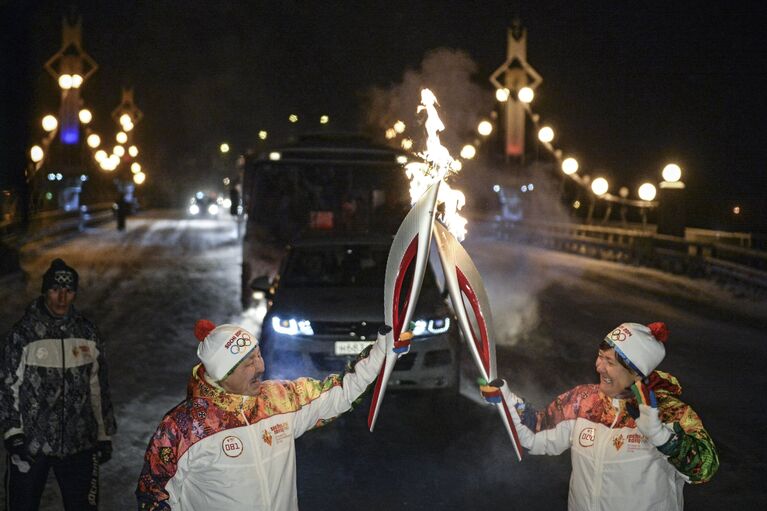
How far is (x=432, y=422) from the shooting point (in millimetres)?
7680

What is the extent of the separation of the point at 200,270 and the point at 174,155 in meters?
72.7

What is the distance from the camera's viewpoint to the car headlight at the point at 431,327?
311 inches

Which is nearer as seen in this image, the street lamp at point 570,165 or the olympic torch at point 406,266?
the olympic torch at point 406,266

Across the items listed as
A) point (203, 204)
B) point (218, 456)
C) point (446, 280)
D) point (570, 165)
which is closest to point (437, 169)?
point (446, 280)

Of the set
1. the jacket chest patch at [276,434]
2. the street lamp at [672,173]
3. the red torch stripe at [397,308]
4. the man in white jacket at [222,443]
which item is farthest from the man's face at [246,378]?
the street lamp at [672,173]

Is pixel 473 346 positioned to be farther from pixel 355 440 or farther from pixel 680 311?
pixel 680 311

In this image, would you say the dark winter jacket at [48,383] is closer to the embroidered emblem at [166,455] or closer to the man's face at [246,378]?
the embroidered emblem at [166,455]

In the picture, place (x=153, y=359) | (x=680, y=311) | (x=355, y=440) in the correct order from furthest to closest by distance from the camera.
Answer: (x=680, y=311) < (x=153, y=359) < (x=355, y=440)

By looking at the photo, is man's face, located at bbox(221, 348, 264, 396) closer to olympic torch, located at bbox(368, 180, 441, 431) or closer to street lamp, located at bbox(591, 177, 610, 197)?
olympic torch, located at bbox(368, 180, 441, 431)

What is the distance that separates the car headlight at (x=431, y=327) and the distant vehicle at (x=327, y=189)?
6.70 metres

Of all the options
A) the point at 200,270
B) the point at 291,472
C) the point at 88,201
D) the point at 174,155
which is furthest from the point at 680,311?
the point at 174,155

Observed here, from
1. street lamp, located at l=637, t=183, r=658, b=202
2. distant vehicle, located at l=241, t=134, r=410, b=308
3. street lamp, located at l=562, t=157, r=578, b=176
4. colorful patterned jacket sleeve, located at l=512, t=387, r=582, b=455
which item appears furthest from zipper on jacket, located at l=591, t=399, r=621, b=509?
street lamp, located at l=562, t=157, r=578, b=176

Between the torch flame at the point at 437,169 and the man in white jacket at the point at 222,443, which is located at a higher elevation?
the torch flame at the point at 437,169

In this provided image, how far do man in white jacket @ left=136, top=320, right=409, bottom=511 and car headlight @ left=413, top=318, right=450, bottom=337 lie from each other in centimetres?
469
